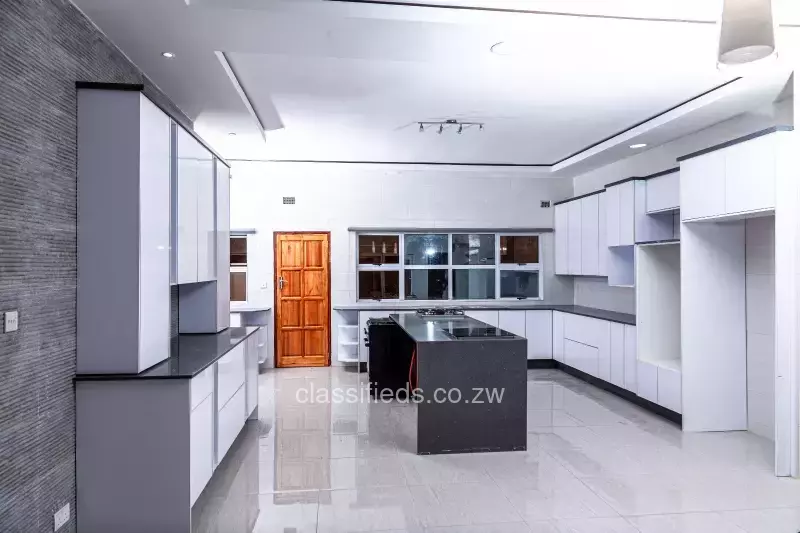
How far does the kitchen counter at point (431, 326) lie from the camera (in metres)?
4.13

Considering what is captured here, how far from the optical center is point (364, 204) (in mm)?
7734

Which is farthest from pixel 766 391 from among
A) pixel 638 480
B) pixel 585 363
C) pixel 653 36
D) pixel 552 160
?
pixel 552 160

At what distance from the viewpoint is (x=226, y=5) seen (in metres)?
2.73

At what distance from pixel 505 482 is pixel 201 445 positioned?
1.93 meters

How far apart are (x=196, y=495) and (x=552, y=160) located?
20.4ft

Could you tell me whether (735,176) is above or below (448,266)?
above

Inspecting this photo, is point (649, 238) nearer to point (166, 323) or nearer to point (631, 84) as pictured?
point (631, 84)

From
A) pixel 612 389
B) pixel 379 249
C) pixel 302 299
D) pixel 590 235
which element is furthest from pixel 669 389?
pixel 302 299

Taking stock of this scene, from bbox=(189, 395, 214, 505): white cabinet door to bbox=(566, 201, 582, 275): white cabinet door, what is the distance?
17.6 feet

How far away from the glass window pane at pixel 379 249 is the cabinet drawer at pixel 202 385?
4.72 m

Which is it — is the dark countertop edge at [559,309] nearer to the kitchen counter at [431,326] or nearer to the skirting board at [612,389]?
the skirting board at [612,389]

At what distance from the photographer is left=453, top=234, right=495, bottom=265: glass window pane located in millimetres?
8062

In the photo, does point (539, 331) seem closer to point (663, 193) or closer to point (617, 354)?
point (617, 354)

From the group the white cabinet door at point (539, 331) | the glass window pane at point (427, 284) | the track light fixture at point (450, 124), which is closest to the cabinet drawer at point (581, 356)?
the white cabinet door at point (539, 331)
